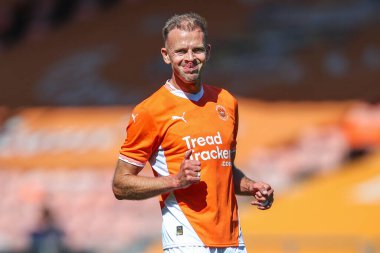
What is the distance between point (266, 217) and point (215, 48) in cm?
393

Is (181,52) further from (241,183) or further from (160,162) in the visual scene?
(241,183)

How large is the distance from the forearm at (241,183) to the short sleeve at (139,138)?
1.57 feet

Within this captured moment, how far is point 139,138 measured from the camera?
458 cm

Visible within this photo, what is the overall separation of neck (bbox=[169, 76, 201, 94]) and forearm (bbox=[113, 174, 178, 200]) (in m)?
0.45

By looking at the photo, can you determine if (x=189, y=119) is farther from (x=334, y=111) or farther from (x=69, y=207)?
(x=69, y=207)

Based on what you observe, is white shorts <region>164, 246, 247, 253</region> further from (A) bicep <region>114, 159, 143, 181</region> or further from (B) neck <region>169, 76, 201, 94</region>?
(B) neck <region>169, 76, 201, 94</region>

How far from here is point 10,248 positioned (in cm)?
1340

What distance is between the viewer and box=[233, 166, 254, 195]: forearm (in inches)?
190

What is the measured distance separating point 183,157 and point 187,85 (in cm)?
34

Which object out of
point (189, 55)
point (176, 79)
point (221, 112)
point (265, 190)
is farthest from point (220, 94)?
point (265, 190)

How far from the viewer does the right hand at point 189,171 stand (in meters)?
4.30

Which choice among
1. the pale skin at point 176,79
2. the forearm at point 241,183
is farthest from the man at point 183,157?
the forearm at point 241,183

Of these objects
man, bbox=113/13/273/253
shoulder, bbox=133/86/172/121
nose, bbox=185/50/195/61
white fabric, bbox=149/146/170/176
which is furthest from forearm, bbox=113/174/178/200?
nose, bbox=185/50/195/61

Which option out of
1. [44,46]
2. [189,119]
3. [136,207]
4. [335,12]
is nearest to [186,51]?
[189,119]
